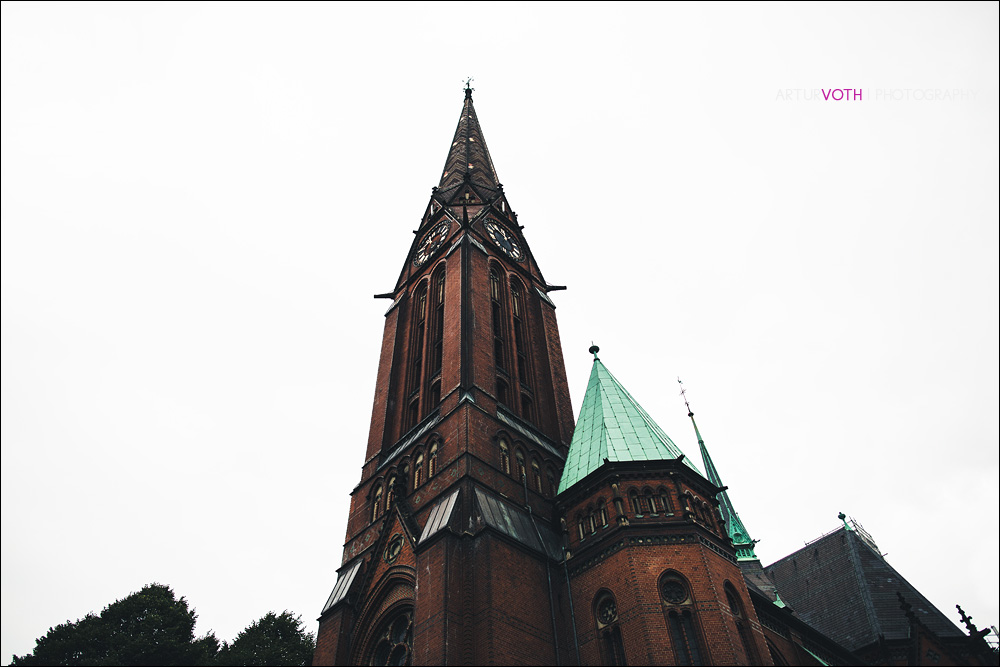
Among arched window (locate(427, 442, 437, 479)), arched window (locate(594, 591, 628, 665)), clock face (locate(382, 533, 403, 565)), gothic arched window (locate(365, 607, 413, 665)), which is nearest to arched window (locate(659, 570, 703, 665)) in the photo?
arched window (locate(594, 591, 628, 665))

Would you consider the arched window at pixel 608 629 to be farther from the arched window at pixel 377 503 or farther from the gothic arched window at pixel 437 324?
the gothic arched window at pixel 437 324

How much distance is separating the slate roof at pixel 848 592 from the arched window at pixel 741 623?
12.5 m

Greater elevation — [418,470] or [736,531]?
[736,531]

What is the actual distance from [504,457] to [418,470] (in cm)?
353

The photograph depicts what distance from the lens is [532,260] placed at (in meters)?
46.9

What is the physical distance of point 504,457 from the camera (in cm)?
2892

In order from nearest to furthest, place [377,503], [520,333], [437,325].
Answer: [377,503]
[437,325]
[520,333]

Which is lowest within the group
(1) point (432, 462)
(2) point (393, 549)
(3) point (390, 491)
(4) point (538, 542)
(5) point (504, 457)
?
(4) point (538, 542)

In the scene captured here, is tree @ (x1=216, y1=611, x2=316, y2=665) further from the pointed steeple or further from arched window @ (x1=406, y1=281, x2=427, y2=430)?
the pointed steeple

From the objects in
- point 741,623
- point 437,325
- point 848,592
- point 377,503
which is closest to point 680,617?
point 741,623

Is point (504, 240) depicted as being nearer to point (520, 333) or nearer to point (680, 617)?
point (520, 333)

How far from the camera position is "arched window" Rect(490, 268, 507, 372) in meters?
34.7

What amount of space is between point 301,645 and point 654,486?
23.2 metres

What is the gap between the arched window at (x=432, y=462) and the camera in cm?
2858
